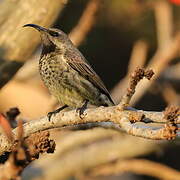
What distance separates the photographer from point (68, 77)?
205 inches

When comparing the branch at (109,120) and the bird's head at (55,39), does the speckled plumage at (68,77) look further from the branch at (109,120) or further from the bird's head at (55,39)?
the branch at (109,120)

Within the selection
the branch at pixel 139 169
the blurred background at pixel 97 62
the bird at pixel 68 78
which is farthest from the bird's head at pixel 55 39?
the branch at pixel 139 169

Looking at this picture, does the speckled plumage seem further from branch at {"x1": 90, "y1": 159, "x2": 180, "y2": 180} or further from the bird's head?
branch at {"x1": 90, "y1": 159, "x2": 180, "y2": 180}

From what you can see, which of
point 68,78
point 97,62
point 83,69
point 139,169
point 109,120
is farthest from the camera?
point 97,62

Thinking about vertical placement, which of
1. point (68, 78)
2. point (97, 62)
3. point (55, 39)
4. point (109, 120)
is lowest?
point (109, 120)

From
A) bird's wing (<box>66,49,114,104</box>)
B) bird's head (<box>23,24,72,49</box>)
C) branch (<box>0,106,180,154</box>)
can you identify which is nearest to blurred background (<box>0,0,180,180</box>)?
bird's head (<box>23,24,72,49</box>)

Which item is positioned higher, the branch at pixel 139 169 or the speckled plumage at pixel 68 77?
the speckled plumage at pixel 68 77

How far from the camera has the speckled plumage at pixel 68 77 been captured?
5.19 meters

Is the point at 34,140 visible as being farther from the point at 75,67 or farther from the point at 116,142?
the point at 116,142

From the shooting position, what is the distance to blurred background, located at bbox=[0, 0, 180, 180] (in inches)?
191

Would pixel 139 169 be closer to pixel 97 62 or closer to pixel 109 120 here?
pixel 109 120

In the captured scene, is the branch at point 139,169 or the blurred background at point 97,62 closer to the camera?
the blurred background at point 97,62

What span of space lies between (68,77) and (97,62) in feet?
14.5

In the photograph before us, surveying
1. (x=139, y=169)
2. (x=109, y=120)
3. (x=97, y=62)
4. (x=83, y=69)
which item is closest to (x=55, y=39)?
(x=83, y=69)
